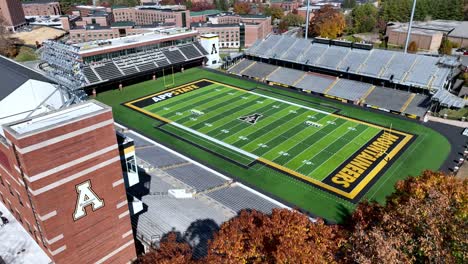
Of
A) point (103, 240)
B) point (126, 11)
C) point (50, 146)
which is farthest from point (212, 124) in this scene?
point (126, 11)

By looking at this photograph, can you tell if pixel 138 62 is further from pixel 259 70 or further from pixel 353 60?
pixel 353 60

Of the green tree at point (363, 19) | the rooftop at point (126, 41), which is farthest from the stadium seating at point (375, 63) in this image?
the green tree at point (363, 19)

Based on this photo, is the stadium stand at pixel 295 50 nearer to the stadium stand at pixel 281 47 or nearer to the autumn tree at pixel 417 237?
the stadium stand at pixel 281 47

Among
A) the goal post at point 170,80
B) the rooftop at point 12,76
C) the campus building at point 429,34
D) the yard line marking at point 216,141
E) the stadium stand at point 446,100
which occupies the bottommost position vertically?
the yard line marking at point 216,141

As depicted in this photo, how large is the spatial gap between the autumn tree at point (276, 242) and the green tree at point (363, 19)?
3611 inches

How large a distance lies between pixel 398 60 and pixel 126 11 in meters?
87.8

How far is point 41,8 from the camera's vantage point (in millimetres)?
120562

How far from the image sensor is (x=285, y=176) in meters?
34.7

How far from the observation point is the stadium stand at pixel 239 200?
2789cm

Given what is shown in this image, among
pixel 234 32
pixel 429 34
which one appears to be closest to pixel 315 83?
pixel 234 32

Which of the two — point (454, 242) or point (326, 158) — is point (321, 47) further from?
point (454, 242)

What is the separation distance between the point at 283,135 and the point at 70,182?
28270mm

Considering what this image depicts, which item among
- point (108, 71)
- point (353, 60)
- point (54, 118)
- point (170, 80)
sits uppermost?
point (54, 118)

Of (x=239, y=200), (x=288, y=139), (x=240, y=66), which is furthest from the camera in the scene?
(x=240, y=66)
